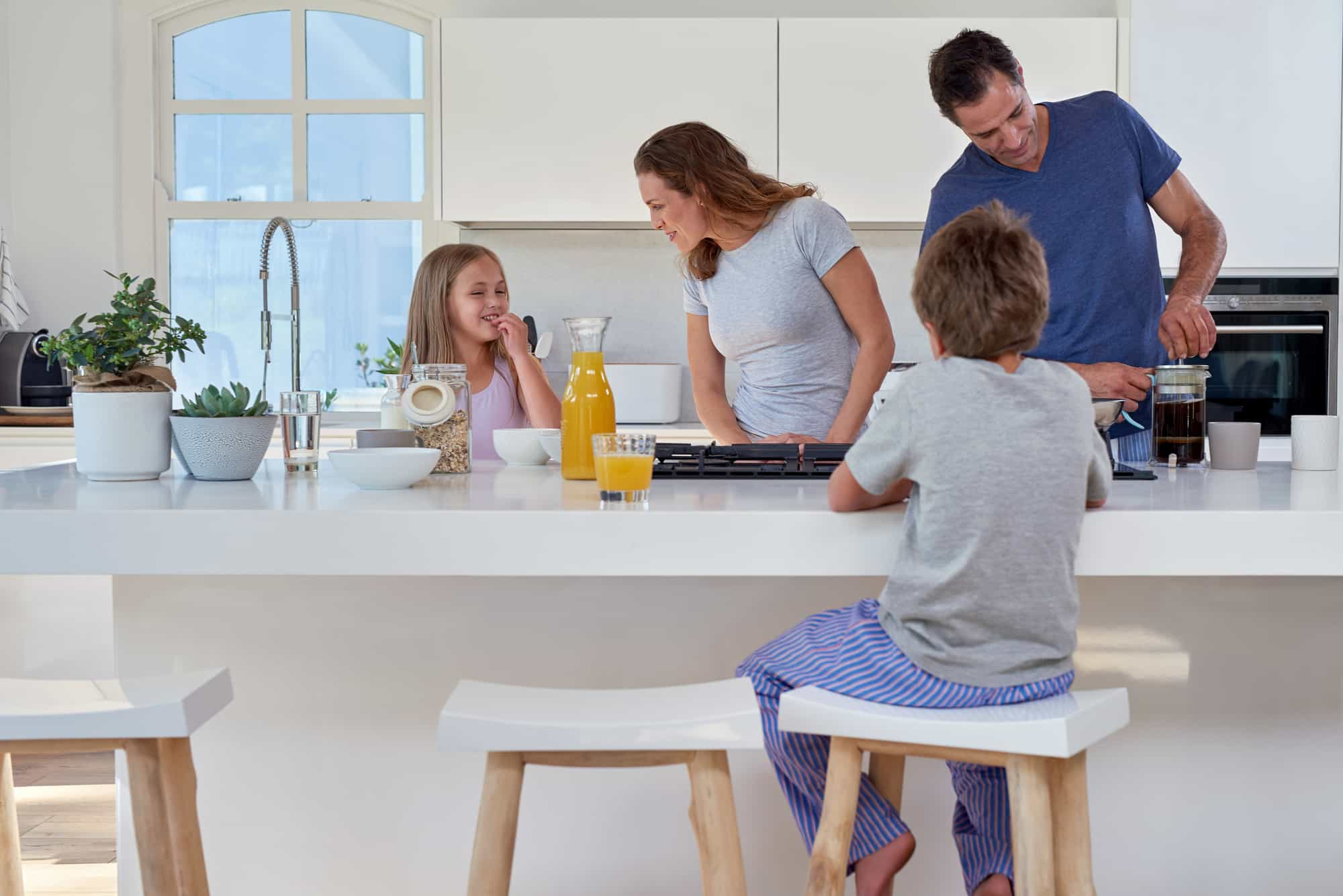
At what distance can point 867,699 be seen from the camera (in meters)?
1.26

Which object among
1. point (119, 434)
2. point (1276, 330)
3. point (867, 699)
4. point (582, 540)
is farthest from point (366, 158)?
point (867, 699)

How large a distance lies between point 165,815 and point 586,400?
0.75 meters

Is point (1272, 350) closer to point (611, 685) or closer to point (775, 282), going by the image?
point (775, 282)

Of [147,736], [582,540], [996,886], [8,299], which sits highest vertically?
[8,299]

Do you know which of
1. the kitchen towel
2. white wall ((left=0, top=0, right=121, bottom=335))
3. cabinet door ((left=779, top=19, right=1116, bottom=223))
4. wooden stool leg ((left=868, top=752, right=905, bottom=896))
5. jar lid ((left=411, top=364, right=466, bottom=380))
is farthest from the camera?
white wall ((left=0, top=0, right=121, bottom=335))

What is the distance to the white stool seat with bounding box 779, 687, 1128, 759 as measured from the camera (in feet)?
3.74

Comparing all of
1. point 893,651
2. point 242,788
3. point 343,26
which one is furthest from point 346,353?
point 893,651

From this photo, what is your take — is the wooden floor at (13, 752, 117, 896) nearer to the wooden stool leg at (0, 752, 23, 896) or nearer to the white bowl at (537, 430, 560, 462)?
the wooden stool leg at (0, 752, 23, 896)

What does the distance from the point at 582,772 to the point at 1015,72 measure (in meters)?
1.39

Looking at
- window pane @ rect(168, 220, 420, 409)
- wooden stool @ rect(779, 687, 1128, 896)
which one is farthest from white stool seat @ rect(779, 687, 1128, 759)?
window pane @ rect(168, 220, 420, 409)

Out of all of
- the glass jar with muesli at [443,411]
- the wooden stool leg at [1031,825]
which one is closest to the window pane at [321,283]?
the glass jar with muesli at [443,411]

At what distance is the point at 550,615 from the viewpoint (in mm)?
1721

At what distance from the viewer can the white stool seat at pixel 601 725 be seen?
1.12 meters

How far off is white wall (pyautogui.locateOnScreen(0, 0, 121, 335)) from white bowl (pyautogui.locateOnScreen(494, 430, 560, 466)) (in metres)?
2.51
